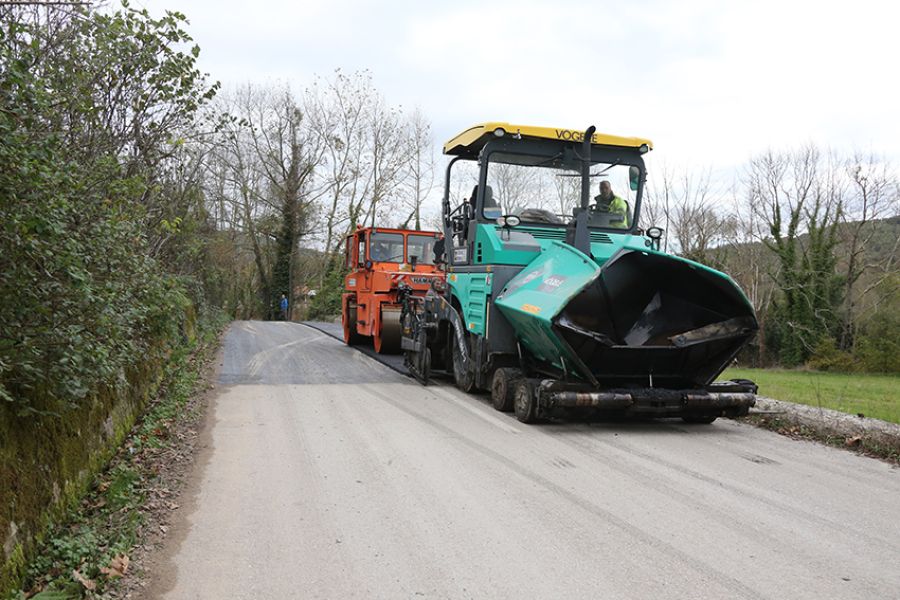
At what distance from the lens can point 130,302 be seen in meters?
5.97

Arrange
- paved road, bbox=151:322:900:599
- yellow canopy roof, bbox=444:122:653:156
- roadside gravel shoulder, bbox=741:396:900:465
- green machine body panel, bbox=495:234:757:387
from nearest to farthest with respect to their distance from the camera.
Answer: paved road, bbox=151:322:900:599, roadside gravel shoulder, bbox=741:396:900:465, green machine body panel, bbox=495:234:757:387, yellow canopy roof, bbox=444:122:653:156

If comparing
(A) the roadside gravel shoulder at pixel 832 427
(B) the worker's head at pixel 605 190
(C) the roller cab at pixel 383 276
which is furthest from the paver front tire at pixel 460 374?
(C) the roller cab at pixel 383 276

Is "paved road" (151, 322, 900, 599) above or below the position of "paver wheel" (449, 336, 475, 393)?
below

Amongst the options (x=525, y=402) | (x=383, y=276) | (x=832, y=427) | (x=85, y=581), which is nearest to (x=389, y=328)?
(x=383, y=276)

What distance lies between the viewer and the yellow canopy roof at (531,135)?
8391 millimetres

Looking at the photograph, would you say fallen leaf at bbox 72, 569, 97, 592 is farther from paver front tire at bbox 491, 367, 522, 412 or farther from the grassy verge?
paver front tire at bbox 491, 367, 522, 412

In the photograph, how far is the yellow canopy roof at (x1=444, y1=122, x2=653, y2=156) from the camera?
27.5 feet

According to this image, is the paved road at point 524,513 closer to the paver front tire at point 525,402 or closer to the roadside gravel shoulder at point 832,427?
the paver front tire at point 525,402

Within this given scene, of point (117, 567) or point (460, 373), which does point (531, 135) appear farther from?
point (117, 567)

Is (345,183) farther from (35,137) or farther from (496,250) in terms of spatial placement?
(35,137)

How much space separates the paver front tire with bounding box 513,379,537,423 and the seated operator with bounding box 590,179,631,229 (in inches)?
104

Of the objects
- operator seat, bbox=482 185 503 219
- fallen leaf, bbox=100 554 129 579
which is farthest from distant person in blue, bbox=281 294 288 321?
fallen leaf, bbox=100 554 129 579

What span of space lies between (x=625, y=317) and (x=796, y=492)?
2.59 meters

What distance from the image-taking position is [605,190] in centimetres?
879
